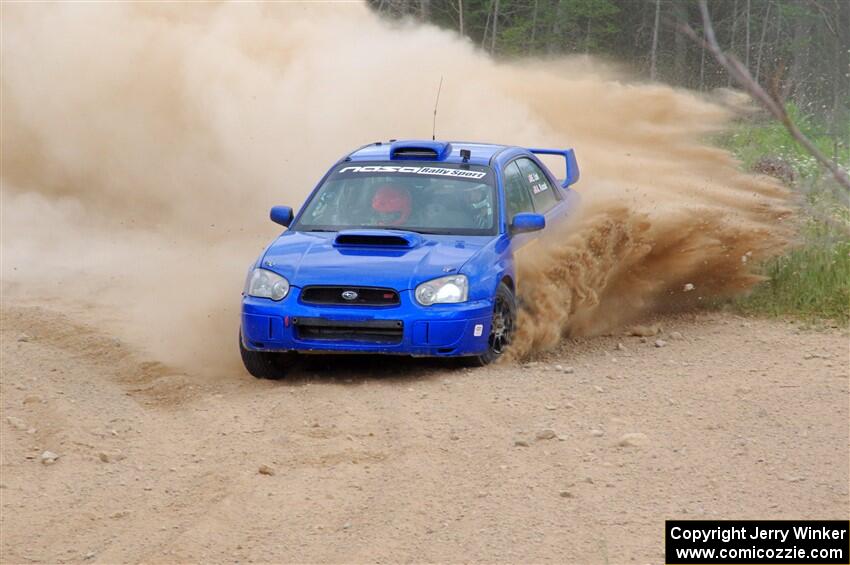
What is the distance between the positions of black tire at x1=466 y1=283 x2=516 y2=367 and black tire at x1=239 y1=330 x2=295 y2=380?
1350mm

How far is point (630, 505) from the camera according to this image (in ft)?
18.6

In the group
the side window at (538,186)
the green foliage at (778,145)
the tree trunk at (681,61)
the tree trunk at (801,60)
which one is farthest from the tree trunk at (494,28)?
the side window at (538,186)

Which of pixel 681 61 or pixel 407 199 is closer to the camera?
pixel 407 199

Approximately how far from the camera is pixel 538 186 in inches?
402

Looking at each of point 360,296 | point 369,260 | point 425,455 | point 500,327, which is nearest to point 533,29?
point 500,327

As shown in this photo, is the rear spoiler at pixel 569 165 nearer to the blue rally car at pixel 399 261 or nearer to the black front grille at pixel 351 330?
the blue rally car at pixel 399 261

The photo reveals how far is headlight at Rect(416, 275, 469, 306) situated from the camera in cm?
830

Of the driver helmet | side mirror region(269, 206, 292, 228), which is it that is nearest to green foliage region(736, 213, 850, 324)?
the driver helmet

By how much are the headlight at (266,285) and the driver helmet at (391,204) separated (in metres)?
1.04

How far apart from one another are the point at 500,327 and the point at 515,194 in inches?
52.1

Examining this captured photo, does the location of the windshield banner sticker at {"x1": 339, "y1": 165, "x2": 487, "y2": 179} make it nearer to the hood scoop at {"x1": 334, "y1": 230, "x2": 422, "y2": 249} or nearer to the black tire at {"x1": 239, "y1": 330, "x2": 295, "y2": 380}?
the hood scoop at {"x1": 334, "y1": 230, "x2": 422, "y2": 249}

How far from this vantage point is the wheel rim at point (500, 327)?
859 centimetres

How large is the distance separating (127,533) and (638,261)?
5640 mm

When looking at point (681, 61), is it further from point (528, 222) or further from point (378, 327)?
point (378, 327)
